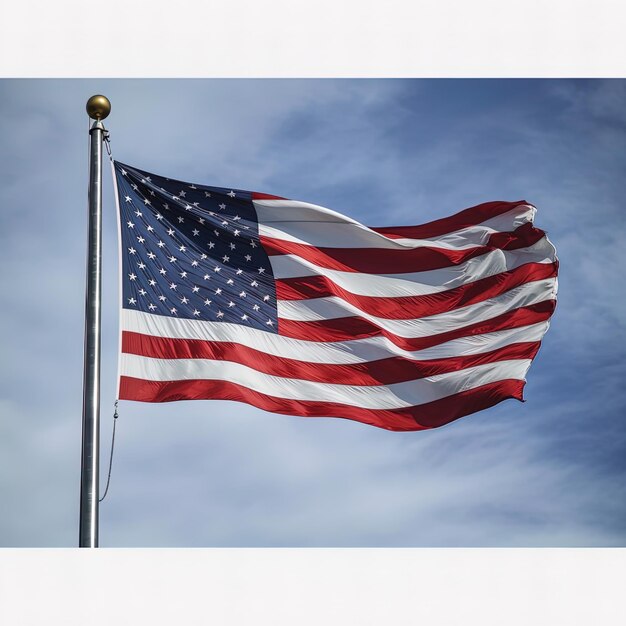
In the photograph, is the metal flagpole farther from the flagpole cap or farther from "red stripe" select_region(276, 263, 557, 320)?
"red stripe" select_region(276, 263, 557, 320)

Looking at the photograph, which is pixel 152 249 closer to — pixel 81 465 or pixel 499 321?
pixel 81 465

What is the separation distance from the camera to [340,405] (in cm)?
1509

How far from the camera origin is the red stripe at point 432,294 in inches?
620

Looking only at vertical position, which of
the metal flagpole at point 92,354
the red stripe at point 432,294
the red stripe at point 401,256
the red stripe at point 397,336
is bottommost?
the metal flagpole at point 92,354

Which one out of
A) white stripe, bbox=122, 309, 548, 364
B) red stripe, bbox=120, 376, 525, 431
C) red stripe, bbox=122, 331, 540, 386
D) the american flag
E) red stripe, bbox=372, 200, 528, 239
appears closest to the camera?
red stripe, bbox=120, 376, 525, 431

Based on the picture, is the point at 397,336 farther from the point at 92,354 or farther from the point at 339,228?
the point at 92,354

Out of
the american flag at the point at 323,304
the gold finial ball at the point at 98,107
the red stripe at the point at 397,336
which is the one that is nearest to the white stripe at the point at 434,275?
the american flag at the point at 323,304

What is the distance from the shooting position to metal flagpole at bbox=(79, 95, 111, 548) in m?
11.2

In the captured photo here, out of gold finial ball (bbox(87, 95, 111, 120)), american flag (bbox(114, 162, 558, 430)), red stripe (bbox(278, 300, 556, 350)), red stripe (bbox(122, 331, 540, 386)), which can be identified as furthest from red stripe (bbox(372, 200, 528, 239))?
gold finial ball (bbox(87, 95, 111, 120))

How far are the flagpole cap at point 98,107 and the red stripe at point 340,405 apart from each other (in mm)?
3066

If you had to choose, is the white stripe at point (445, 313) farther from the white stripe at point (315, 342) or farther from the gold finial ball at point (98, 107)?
the gold finial ball at point (98, 107)

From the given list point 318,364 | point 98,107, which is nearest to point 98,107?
point 98,107

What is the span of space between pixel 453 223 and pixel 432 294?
122cm

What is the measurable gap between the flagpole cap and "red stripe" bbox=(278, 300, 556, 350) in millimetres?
3790
